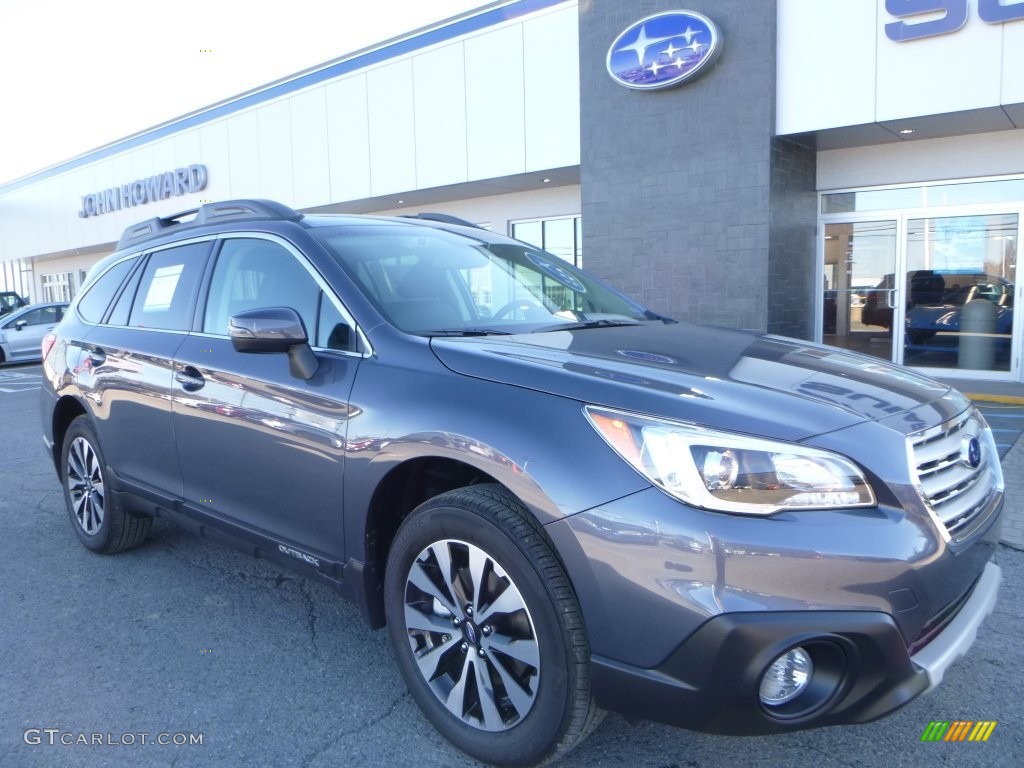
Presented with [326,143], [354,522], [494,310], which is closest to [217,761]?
[354,522]

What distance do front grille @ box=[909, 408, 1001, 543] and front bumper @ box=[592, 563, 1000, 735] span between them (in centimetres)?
36

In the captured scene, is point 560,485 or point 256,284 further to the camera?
point 256,284

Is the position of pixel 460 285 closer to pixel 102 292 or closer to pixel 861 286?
pixel 102 292

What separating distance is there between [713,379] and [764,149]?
8815 millimetres

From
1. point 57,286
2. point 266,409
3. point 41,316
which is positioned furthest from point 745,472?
point 57,286

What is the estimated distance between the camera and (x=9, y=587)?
4.11 metres

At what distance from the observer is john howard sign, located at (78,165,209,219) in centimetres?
1981

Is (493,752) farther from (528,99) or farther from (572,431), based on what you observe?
(528,99)

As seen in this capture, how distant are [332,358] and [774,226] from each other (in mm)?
8845

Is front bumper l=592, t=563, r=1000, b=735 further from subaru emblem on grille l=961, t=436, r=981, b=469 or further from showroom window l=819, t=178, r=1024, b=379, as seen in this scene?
showroom window l=819, t=178, r=1024, b=379

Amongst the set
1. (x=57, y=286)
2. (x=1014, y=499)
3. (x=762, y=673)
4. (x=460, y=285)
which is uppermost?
(x=57, y=286)

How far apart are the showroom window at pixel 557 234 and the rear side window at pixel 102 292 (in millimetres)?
9840

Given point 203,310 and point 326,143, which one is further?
point 326,143

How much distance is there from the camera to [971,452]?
2488 millimetres
